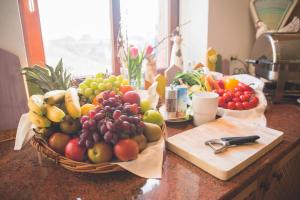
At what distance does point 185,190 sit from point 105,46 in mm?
961

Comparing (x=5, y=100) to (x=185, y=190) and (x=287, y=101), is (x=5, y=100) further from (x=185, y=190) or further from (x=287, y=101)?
(x=287, y=101)

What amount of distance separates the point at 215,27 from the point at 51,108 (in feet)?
3.95

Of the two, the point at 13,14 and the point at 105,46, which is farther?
the point at 105,46

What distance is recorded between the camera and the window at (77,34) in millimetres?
1075

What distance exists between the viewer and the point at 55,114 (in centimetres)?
56

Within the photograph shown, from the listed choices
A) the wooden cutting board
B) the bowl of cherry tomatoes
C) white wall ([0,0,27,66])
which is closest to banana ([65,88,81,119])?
the wooden cutting board

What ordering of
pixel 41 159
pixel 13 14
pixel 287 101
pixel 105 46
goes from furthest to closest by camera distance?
pixel 105 46 < pixel 287 101 < pixel 13 14 < pixel 41 159

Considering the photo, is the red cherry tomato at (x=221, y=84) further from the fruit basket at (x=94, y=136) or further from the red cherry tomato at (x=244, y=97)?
the fruit basket at (x=94, y=136)

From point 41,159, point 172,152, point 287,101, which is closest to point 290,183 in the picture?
point 287,101

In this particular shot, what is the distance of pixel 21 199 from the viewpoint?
514 mm

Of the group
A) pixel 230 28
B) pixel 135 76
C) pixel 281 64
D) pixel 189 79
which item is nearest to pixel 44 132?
pixel 135 76

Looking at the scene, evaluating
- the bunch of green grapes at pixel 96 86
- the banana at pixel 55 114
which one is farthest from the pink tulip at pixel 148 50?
the banana at pixel 55 114

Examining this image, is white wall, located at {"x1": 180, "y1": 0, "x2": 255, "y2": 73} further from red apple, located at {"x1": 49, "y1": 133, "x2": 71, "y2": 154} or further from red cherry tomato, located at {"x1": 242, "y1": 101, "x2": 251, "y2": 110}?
red apple, located at {"x1": 49, "y1": 133, "x2": 71, "y2": 154}

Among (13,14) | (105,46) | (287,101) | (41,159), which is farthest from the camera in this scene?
(105,46)
